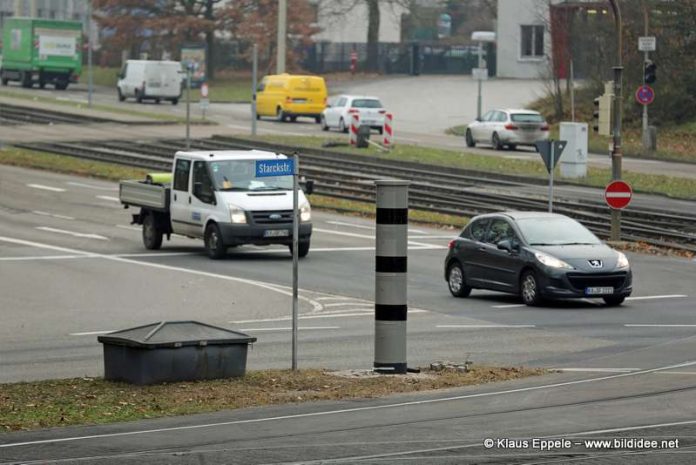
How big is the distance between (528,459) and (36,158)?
4473 centimetres

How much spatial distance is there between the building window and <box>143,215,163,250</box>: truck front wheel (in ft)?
189

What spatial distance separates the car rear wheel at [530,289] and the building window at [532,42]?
214 feet

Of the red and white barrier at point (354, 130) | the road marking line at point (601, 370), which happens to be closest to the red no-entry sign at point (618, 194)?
the road marking line at point (601, 370)

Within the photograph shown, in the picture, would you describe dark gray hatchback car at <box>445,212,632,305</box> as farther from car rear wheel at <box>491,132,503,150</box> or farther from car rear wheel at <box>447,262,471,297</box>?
car rear wheel at <box>491,132,503,150</box>

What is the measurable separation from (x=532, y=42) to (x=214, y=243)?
201 feet

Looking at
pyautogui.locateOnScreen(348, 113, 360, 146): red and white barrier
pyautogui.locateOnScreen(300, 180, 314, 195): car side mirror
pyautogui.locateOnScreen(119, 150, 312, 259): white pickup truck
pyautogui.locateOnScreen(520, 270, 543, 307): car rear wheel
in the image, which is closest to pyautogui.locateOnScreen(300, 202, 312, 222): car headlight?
pyautogui.locateOnScreen(119, 150, 312, 259): white pickup truck

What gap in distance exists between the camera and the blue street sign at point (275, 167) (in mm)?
16766

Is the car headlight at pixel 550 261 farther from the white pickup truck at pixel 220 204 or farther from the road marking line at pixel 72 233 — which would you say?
the road marking line at pixel 72 233

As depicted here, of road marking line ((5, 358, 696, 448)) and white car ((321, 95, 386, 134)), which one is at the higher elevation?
white car ((321, 95, 386, 134))

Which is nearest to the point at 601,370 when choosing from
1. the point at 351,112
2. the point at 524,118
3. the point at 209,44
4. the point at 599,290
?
the point at 599,290

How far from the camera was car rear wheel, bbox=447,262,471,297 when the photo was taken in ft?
87.7

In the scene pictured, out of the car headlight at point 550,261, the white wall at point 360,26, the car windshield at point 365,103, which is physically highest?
the white wall at point 360,26

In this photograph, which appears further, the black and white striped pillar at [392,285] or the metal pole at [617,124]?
the metal pole at [617,124]

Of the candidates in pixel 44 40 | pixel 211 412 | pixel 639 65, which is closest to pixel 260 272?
pixel 211 412
